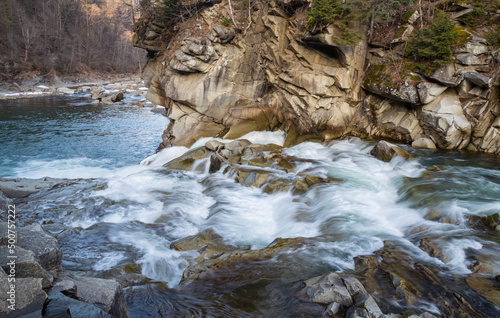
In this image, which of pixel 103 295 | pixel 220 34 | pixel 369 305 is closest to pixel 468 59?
pixel 220 34

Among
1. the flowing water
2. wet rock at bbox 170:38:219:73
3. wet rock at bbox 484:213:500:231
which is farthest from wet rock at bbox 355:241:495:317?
wet rock at bbox 170:38:219:73

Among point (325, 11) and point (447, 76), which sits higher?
point (325, 11)

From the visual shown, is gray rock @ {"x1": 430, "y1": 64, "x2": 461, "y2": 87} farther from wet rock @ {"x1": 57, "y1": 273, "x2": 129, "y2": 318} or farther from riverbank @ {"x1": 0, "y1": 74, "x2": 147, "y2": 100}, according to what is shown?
riverbank @ {"x1": 0, "y1": 74, "x2": 147, "y2": 100}

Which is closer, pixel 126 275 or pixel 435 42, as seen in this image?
pixel 126 275

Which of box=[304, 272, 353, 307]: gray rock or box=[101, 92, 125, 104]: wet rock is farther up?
box=[304, 272, 353, 307]: gray rock

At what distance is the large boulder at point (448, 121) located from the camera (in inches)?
527

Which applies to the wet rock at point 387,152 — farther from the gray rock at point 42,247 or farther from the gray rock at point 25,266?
the gray rock at point 25,266

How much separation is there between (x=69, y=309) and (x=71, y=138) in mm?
21644

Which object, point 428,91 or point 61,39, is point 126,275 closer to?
point 428,91

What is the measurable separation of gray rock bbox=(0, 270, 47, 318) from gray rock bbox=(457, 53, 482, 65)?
A: 1540 cm

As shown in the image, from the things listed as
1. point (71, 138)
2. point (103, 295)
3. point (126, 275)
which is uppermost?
point (103, 295)

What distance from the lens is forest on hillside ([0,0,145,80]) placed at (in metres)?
51.8

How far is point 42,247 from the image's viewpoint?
4730 millimetres

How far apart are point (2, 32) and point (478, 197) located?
67.2 metres
